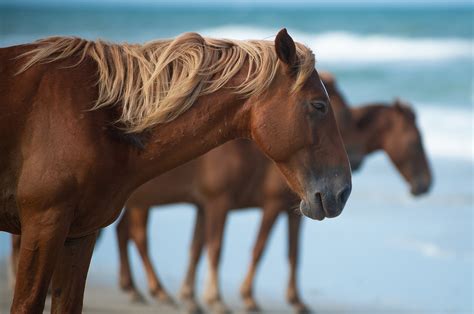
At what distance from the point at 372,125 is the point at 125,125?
5.79 m

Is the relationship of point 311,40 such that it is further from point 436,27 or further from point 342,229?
point 342,229

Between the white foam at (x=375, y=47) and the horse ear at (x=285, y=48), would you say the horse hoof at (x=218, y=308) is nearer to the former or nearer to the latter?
the horse ear at (x=285, y=48)

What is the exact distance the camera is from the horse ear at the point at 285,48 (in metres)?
3.96

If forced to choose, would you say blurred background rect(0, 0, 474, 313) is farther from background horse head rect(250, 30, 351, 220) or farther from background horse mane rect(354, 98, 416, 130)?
background horse head rect(250, 30, 351, 220)

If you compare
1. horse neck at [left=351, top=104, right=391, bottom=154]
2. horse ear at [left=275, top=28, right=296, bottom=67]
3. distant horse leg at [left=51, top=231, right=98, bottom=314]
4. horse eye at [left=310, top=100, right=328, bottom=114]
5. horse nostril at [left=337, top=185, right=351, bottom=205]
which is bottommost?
distant horse leg at [left=51, top=231, right=98, bottom=314]

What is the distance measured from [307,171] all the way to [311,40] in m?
29.6

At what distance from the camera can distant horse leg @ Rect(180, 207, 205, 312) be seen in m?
8.25

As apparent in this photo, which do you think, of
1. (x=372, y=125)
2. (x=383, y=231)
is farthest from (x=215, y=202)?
(x=383, y=231)

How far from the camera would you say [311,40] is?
33312mm

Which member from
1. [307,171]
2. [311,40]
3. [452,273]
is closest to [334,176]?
[307,171]

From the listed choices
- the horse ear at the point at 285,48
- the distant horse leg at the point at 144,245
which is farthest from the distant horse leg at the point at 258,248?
the horse ear at the point at 285,48

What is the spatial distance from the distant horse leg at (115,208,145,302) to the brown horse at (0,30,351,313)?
4271 millimetres

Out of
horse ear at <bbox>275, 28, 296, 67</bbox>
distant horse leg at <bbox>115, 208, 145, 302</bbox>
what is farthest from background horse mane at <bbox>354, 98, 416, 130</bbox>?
horse ear at <bbox>275, 28, 296, 67</bbox>

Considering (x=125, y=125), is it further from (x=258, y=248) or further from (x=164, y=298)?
(x=258, y=248)
